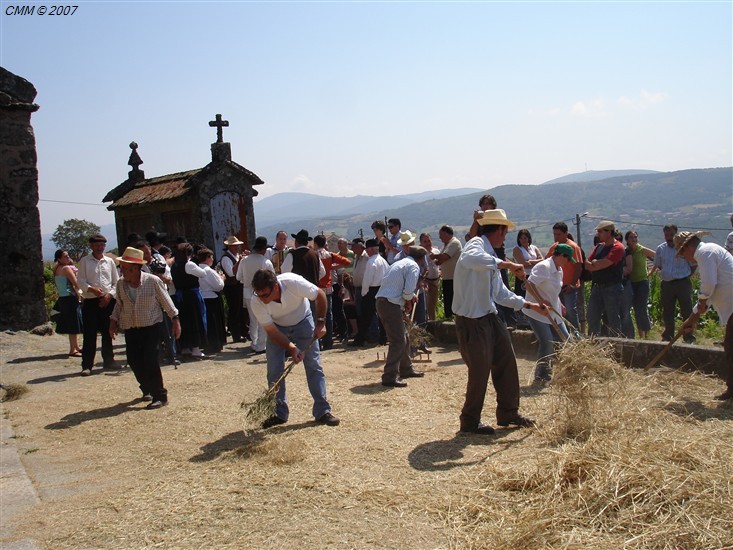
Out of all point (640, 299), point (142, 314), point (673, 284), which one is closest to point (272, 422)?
point (142, 314)

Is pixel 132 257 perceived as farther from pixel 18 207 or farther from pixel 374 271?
pixel 18 207

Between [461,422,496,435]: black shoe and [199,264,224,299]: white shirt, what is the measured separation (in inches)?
249

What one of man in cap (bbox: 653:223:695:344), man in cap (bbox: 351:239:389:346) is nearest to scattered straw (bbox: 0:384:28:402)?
Answer: man in cap (bbox: 351:239:389:346)

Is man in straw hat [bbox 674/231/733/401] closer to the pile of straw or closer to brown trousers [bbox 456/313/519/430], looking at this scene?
the pile of straw

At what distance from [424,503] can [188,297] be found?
7588mm

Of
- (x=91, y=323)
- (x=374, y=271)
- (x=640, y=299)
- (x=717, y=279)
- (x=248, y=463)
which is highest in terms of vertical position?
(x=374, y=271)

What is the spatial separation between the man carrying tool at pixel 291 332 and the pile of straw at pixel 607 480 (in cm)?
227

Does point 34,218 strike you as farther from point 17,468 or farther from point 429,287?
point 17,468

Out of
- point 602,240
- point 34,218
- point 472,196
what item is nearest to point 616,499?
point 602,240

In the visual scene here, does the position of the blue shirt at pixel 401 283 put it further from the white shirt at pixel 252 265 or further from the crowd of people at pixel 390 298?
the white shirt at pixel 252 265

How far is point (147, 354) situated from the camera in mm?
8617

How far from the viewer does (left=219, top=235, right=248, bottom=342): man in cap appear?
516 inches

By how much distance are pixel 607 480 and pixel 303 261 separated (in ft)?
23.0

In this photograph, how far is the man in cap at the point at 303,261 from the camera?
11.1 meters
